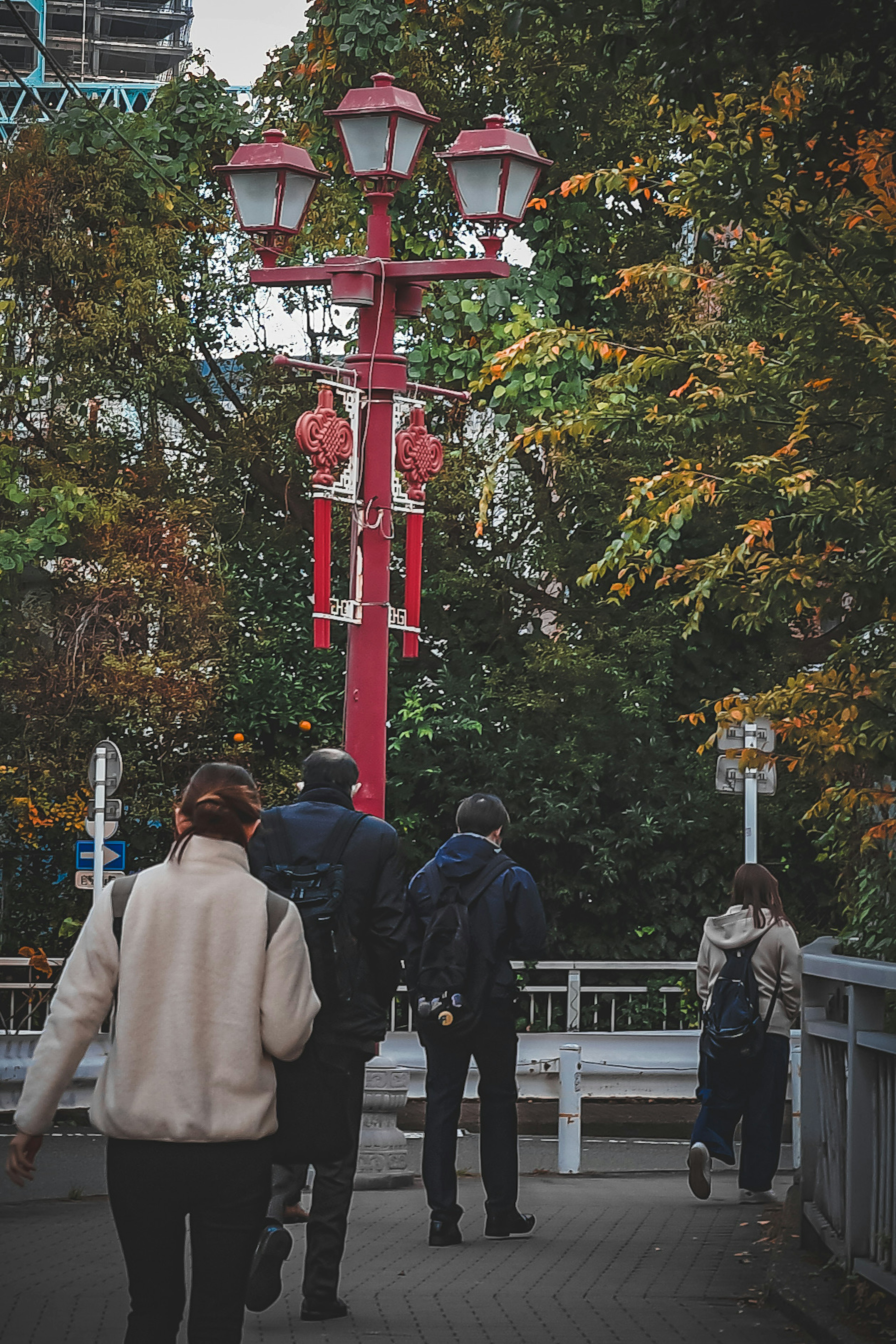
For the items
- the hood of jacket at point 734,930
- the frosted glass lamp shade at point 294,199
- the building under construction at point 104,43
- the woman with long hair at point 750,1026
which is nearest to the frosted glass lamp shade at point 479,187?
the frosted glass lamp shade at point 294,199

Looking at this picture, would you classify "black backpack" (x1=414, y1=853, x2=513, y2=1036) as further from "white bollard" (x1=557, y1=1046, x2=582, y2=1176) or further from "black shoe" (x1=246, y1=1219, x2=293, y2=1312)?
"white bollard" (x1=557, y1=1046, x2=582, y2=1176)

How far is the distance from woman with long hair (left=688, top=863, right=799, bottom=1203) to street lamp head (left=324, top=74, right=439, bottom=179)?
521cm

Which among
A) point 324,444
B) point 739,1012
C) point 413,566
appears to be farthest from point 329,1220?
point 413,566

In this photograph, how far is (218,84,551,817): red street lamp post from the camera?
1251 centimetres

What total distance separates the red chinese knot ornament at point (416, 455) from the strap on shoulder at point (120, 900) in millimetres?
8648

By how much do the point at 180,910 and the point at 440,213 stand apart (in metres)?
16.9

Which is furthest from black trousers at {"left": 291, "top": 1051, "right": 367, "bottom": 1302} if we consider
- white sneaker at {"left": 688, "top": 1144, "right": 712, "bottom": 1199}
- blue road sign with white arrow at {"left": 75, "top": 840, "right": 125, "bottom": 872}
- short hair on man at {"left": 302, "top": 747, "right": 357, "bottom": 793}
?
blue road sign with white arrow at {"left": 75, "top": 840, "right": 125, "bottom": 872}

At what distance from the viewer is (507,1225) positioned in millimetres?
8844

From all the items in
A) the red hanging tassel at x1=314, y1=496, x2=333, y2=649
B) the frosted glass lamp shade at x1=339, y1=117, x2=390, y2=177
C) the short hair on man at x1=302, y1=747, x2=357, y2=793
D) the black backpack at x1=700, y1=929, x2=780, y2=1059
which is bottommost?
the black backpack at x1=700, y1=929, x2=780, y2=1059

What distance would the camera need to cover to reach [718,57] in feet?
20.8

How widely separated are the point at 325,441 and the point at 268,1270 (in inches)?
303

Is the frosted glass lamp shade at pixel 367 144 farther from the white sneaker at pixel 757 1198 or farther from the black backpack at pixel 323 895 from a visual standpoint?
the black backpack at pixel 323 895

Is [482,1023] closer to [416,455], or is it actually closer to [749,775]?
[416,455]

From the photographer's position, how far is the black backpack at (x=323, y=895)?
22.3 feet
